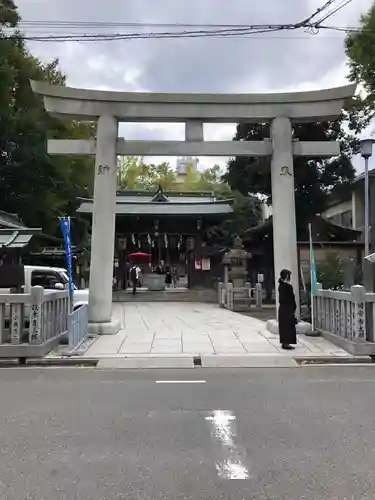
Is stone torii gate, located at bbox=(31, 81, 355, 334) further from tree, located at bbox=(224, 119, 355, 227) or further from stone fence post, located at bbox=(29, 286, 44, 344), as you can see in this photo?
tree, located at bbox=(224, 119, 355, 227)

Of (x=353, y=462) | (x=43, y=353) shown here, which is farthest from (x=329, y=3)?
(x=353, y=462)

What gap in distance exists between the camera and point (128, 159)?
57062mm

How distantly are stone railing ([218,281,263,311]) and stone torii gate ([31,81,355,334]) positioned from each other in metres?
8.65

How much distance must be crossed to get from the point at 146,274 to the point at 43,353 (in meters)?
22.8

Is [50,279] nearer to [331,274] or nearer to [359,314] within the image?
[359,314]

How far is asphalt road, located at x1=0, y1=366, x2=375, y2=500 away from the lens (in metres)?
4.10

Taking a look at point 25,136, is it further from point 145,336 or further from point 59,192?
point 145,336

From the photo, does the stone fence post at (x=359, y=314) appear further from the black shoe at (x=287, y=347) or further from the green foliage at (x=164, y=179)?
the green foliage at (x=164, y=179)

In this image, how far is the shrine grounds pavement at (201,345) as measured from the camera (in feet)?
34.6

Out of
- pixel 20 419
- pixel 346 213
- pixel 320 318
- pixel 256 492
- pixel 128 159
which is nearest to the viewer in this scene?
pixel 256 492

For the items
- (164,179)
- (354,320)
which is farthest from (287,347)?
(164,179)

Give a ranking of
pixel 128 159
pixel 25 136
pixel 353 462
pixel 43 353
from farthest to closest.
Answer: pixel 128 159 < pixel 25 136 < pixel 43 353 < pixel 353 462

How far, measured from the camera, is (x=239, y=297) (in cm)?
2453

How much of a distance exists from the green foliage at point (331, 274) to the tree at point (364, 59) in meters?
7.03
